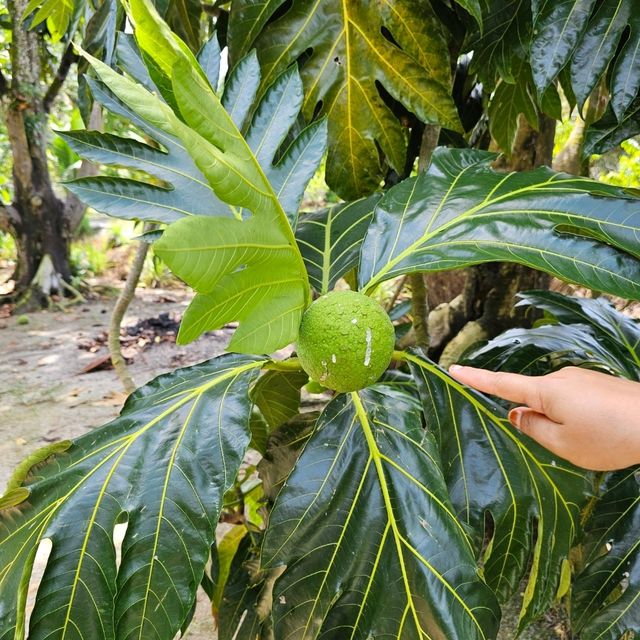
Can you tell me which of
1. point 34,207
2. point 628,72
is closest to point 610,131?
point 628,72

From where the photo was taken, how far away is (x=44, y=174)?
550 centimetres

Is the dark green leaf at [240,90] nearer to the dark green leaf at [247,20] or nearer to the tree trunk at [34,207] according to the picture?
the dark green leaf at [247,20]

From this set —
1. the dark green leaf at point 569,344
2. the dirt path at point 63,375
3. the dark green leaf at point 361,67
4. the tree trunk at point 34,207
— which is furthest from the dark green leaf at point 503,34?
the tree trunk at point 34,207

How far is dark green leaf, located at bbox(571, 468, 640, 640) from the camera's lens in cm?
91

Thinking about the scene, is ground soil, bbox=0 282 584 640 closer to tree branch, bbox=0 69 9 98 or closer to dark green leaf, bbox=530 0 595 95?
dark green leaf, bbox=530 0 595 95

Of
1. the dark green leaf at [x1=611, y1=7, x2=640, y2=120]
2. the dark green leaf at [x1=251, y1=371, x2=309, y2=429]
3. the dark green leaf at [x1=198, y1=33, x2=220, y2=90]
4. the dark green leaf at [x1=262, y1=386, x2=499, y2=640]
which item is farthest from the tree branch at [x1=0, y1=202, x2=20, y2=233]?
the dark green leaf at [x1=611, y1=7, x2=640, y2=120]

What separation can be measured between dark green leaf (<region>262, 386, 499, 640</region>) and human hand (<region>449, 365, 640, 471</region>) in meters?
0.16

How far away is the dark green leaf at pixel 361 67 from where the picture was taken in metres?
0.99

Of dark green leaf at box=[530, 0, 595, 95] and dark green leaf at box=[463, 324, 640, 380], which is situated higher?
dark green leaf at box=[530, 0, 595, 95]

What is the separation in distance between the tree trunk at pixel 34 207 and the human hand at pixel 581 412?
17.4ft

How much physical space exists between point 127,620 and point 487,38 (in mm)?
1130

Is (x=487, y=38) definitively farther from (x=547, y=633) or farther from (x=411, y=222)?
(x=547, y=633)

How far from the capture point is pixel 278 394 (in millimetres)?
1156

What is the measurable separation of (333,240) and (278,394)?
0.36m
